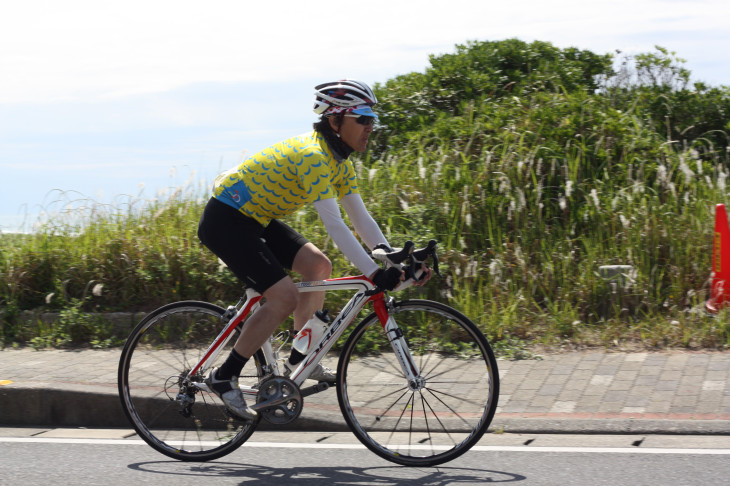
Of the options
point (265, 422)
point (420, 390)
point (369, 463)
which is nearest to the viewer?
point (420, 390)

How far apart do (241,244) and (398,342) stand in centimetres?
105

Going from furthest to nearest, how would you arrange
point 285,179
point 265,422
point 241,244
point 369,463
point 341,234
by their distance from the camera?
point 265,422 < point 369,463 < point 241,244 < point 285,179 < point 341,234

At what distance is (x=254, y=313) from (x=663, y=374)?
330 centimetres

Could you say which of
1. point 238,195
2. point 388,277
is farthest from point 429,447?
point 238,195

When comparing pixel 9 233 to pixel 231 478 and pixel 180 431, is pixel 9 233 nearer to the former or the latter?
pixel 180 431

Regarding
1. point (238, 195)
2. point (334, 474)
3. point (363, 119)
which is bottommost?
point (334, 474)

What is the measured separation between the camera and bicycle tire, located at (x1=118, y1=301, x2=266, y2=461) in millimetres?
5293

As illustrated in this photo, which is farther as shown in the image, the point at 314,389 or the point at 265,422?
the point at 265,422

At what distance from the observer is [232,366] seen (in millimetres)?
5062

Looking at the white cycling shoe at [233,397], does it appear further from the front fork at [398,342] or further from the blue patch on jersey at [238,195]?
the blue patch on jersey at [238,195]

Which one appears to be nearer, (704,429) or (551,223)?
(704,429)

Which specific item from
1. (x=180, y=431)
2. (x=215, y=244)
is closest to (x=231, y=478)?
(x=180, y=431)

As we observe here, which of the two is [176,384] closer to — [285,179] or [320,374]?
[320,374]

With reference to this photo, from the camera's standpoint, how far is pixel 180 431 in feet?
18.1
